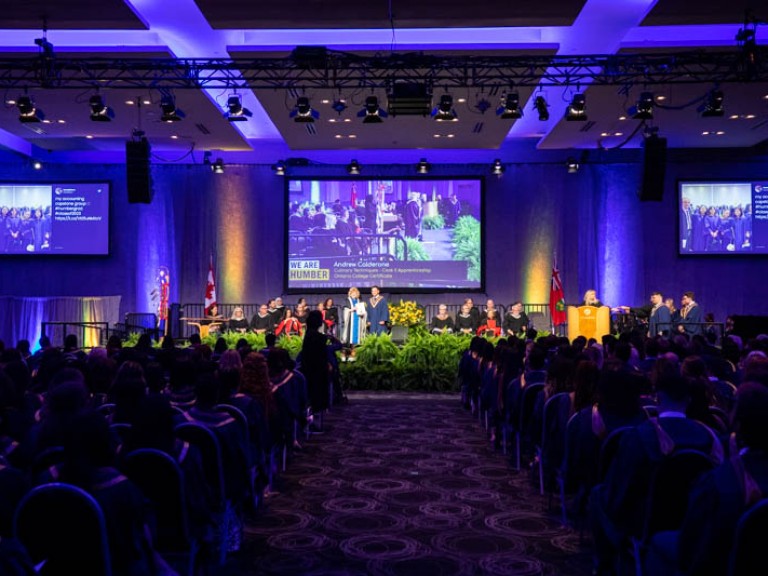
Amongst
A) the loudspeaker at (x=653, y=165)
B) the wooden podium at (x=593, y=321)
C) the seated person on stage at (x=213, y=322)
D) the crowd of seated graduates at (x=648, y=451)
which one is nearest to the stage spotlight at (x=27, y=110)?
the seated person on stage at (x=213, y=322)

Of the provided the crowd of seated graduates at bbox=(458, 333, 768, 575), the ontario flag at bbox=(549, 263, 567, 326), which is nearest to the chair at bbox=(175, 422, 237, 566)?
the crowd of seated graduates at bbox=(458, 333, 768, 575)

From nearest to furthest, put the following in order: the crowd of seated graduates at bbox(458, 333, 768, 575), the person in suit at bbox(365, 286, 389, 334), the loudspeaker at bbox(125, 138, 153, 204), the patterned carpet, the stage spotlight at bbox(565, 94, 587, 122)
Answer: the crowd of seated graduates at bbox(458, 333, 768, 575), the patterned carpet, the stage spotlight at bbox(565, 94, 587, 122), the loudspeaker at bbox(125, 138, 153, 204), the person in suit at bbox(365, 286, 389, 334)

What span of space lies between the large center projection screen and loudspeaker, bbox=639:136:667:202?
5.56 m

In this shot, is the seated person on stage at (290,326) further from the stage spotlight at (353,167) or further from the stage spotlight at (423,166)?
the stage spotlight at (423,166)

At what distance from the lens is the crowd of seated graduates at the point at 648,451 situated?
2451 mm

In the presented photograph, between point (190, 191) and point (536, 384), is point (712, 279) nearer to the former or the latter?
point (190, 191)

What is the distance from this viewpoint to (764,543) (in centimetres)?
237

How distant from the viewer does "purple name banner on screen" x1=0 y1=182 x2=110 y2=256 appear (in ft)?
63.6

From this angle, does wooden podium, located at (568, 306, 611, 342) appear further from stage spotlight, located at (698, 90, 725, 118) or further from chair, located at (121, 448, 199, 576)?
chair, located at (121, 448, 199, 576)

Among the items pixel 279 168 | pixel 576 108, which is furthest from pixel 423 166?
pixel 576 108

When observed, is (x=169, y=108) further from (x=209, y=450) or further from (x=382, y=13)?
(x=209, y=450)

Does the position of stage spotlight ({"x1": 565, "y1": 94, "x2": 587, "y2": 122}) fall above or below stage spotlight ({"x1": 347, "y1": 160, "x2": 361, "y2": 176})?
below

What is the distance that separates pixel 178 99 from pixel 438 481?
9989 mm

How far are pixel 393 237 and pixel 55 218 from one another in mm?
8419
